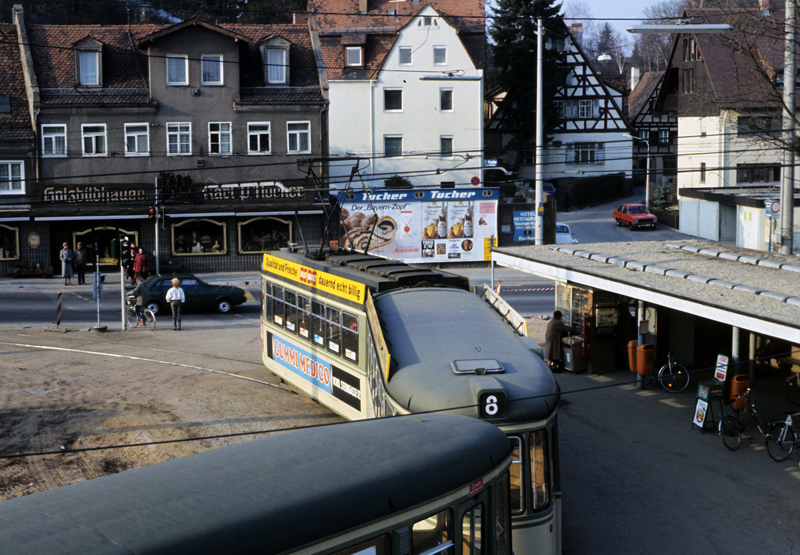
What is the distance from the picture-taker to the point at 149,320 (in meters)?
26.0

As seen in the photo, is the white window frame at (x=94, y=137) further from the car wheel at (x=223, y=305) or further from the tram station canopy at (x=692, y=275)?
the tram station canopy at (x=692, y=275)

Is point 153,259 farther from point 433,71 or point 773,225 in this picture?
point 773,225

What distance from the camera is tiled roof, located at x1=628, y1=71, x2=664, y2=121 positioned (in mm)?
72631

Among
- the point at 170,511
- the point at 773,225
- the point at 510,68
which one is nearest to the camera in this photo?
the point at 170,511

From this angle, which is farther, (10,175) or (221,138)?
(221,138)

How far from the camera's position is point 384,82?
44.7 m

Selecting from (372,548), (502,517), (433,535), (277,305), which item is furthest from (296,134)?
(372,548)

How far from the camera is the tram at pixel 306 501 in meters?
4.66

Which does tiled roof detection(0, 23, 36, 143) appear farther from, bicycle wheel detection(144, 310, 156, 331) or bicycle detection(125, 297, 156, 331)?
bicycle wheel detection(144, 310, 156, 331)

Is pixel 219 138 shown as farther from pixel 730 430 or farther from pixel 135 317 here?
pixel 730 430

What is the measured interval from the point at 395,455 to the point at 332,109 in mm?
39173

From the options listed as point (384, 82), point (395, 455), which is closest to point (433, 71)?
point (384, 82)

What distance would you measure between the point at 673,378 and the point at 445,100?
30.5 metres

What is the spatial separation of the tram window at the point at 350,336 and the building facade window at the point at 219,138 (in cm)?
2902
